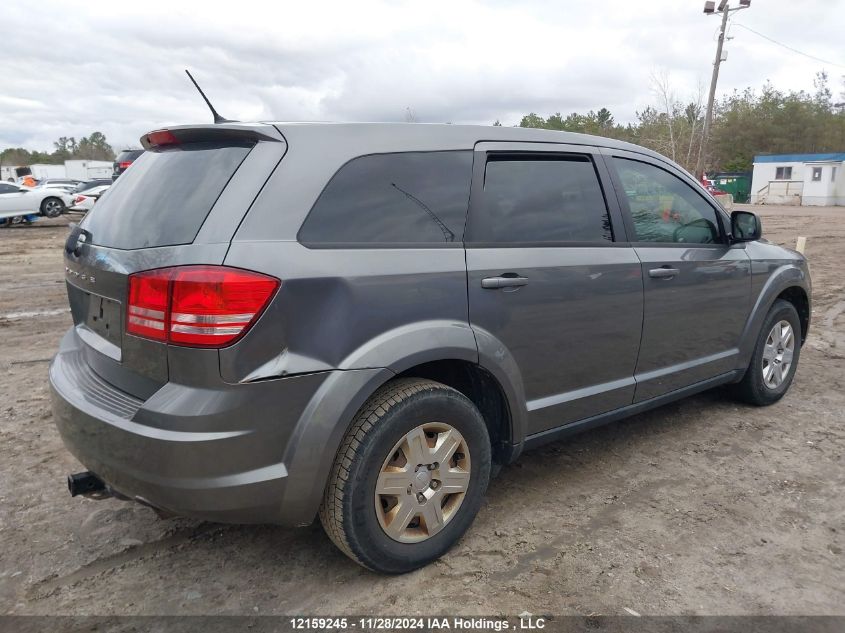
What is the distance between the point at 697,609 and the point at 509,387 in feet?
3.68

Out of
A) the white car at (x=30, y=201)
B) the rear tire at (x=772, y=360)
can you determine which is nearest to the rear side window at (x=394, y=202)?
the rear tire at (x=772, y=360)

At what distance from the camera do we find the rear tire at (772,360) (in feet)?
15.1

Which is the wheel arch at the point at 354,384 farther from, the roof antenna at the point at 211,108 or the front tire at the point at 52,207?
the front tire at the point at 52,207

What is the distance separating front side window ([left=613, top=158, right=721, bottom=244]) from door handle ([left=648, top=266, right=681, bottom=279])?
0.18 m

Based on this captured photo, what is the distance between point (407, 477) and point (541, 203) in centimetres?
146

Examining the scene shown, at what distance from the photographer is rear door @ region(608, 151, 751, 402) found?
366 cm

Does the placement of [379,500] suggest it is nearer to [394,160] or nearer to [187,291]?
[187,291]

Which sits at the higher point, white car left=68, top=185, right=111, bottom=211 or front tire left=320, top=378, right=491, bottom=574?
white car left=68, top=185, right=111, bottom=211

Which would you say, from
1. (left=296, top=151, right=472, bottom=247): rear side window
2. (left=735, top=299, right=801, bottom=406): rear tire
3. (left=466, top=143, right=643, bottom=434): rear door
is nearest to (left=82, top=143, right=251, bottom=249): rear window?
(left=296, top=151, right=472, bottom=247): rear side window

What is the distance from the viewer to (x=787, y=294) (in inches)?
192

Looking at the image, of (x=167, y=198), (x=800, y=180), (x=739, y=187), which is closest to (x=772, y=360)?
(x=167, y=198)

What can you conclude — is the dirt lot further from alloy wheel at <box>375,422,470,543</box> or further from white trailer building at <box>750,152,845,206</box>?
white trailer building at <box>750,152,845,206</box>

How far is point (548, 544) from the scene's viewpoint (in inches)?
118

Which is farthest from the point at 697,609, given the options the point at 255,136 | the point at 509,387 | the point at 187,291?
the point at 255,136
